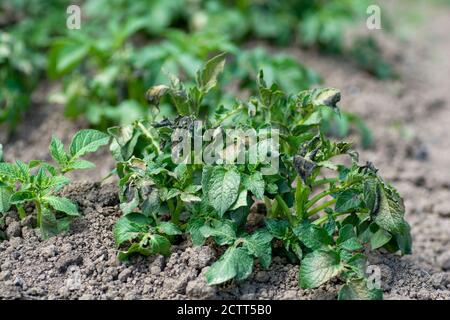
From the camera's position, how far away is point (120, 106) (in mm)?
3578

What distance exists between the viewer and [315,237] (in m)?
2.40

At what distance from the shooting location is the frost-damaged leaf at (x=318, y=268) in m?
2.31

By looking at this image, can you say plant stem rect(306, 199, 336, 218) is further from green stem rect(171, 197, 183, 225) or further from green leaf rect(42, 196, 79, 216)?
green leaf rect(42, 196, 79, 216)

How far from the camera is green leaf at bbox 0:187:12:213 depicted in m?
2.48

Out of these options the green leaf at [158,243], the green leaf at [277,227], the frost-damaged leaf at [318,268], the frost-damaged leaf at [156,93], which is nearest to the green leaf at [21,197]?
the green leaf at [158,243]

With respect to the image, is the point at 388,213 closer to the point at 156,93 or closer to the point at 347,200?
the point at 347,200

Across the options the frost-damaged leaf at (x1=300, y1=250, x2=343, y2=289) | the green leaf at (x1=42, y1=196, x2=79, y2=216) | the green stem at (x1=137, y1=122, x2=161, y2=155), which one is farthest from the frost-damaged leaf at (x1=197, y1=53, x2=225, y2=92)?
the frost-damaged leaf at (x1=300, y1=250, x2=343, y2=289)

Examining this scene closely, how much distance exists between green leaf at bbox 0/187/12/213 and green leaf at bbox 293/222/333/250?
95 centimetres

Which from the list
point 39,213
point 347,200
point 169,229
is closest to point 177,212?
point 169,229

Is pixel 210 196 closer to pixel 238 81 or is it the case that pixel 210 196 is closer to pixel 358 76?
pixel 238 81

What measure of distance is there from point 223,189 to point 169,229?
0.23m

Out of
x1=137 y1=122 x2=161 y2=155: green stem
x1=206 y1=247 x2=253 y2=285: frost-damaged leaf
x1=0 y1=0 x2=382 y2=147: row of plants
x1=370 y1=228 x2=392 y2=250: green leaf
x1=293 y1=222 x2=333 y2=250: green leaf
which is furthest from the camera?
x1=0 y1=0 x2=382 y2=147: row of plants
